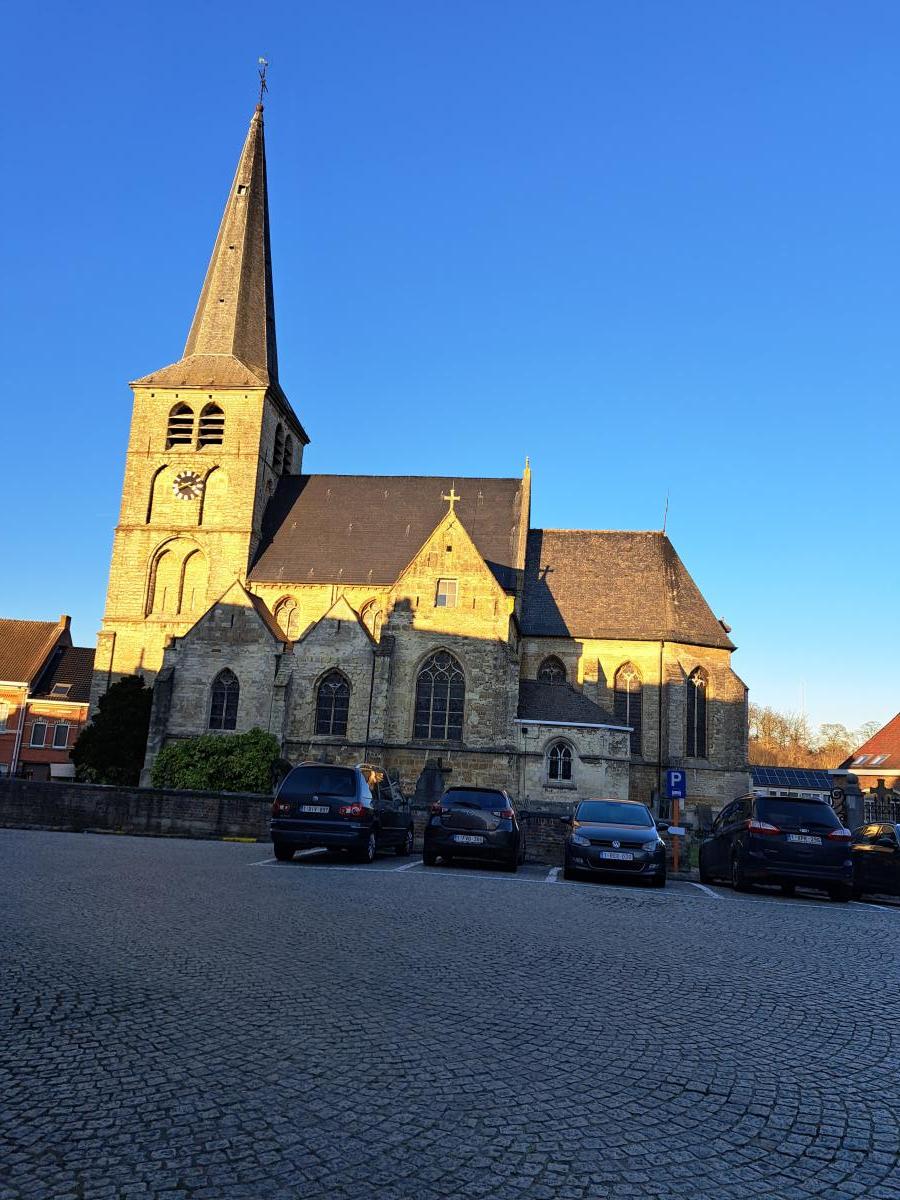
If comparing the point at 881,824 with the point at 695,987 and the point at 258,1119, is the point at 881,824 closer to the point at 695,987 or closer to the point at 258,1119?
the point at 695,987

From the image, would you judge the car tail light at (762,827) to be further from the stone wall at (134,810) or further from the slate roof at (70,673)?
the slate roof at (70,673)

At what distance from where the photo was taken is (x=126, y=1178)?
9.87 feet

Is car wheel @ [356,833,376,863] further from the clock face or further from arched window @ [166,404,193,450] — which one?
arched window @ [166,404,193,450]

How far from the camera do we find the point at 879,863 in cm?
1480

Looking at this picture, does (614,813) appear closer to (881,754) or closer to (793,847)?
(793,847)

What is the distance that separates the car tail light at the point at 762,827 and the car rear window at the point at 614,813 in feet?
5.63

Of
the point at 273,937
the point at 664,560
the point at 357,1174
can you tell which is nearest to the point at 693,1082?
the point at 357,1174

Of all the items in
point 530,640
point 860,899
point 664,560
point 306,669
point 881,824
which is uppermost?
point 664,560

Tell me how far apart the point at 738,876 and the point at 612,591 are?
25091 millimetres

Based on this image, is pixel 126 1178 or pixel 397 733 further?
pixel 397 733

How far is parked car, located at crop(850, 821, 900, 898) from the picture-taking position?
1459 centimetres

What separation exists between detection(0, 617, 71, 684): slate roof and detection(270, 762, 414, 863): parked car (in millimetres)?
38992

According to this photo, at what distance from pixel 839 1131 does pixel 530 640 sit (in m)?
33.8

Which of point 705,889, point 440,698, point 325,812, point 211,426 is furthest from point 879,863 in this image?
point 211,426
